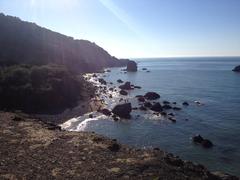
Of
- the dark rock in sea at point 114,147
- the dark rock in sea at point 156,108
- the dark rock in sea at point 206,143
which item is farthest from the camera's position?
the dark rock in sea at point 156,108

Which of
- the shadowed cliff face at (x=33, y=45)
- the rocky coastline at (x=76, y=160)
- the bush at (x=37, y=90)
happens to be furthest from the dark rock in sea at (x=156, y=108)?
the shadowed cliff face at (x=33, y=45)

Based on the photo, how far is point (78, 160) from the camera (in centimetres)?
3056

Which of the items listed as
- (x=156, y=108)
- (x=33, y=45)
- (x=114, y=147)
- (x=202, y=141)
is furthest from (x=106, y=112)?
(x=33, y=45)

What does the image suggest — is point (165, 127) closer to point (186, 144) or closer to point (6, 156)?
point (186, 144)

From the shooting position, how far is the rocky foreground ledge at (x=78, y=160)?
1082 inches

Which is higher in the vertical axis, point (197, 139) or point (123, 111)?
point (123, 111)

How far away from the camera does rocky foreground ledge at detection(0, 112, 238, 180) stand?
2748cm

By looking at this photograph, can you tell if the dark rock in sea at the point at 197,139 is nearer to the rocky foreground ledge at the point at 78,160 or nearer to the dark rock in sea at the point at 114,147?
the rocky foreground ledge at the point at 78,160

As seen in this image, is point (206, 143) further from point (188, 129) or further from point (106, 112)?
point (106, 112)

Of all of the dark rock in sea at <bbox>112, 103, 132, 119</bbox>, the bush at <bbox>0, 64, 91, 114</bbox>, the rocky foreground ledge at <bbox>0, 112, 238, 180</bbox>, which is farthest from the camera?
the dark rock in sea at <bbox>112, 103, 132, 119</bbox>

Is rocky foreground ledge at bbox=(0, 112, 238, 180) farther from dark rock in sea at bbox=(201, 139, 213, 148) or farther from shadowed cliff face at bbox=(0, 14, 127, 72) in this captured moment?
shadowed cliff face at bbox=(0, 14, 127, 72)

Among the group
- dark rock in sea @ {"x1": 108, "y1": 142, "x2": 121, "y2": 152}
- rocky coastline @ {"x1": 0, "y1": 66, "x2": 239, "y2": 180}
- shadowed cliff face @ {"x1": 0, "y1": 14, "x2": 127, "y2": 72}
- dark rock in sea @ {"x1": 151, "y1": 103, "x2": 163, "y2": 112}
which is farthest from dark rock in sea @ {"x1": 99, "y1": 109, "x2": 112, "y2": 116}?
shadowed cliff face @ {"x1": 0, "y1": 14, "x2": 127, "y2": 72}

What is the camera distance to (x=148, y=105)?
8056 centimetres

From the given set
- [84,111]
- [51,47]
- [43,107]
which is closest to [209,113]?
[84,111]
